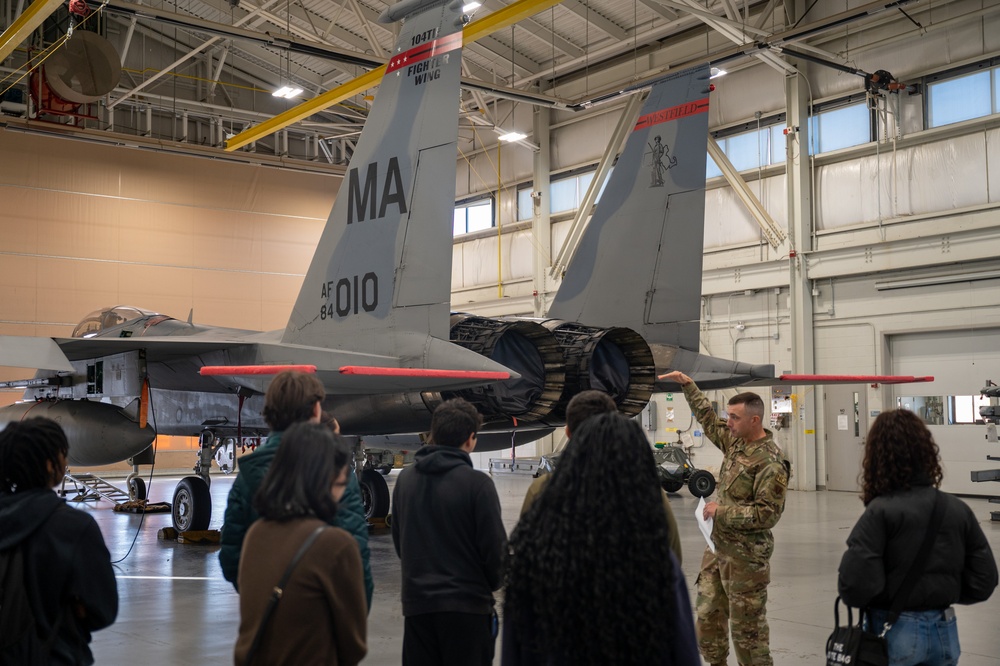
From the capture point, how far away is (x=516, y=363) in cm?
809

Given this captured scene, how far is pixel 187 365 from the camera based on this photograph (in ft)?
30.6

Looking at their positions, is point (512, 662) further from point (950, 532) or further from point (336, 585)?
point (950, 532)

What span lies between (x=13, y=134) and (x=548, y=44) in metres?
13.3

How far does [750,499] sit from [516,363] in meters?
3.80

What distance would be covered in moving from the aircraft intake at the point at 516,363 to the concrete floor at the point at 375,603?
70.6 inches

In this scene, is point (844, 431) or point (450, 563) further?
point (844, 431)

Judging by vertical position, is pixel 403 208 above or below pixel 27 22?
below

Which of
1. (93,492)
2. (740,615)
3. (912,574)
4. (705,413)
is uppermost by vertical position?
(705,413)

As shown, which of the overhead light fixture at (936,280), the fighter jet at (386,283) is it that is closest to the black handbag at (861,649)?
the fighter jet at (386,283)

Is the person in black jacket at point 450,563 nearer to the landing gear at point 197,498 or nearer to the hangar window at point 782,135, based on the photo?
the landing gear at point 197,498

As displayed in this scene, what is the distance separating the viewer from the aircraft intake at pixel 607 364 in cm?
784

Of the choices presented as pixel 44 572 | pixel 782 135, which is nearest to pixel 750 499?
pixel 44 572

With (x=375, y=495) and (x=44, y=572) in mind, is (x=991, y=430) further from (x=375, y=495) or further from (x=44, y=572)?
(x=44, y=572)

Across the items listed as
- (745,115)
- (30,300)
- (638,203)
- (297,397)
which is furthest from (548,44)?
(297,397)
